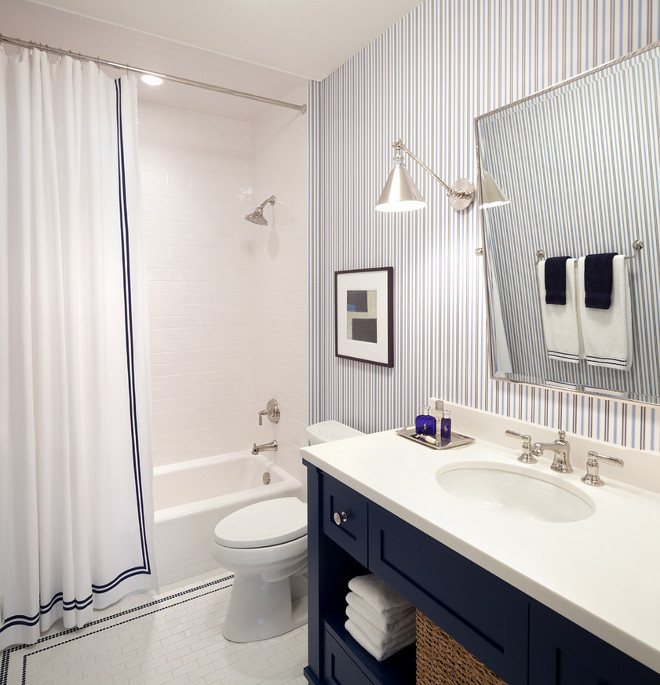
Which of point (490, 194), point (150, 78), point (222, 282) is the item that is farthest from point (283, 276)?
point (490, 194)

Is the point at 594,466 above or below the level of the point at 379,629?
above

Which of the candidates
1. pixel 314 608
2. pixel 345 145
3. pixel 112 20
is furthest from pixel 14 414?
pixel 345 145

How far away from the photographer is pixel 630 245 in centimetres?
113

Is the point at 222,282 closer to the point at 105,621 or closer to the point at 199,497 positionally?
the point at 199,497

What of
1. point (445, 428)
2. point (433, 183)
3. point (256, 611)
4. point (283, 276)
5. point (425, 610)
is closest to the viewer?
point (425, 610)

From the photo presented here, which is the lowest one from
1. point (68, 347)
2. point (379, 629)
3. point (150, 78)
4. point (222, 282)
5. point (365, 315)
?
point (379, 629)

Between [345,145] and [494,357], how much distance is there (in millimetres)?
1255

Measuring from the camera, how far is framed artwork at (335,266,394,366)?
6.35 feet

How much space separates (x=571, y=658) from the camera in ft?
2.51

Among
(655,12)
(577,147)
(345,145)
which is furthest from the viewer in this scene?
(345,145)

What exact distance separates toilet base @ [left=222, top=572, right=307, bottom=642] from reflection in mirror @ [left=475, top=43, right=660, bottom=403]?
1.29 meters

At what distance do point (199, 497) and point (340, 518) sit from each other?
1833 mm

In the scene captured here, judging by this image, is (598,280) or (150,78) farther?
(150,78)

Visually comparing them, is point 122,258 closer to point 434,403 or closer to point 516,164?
point 434,403
